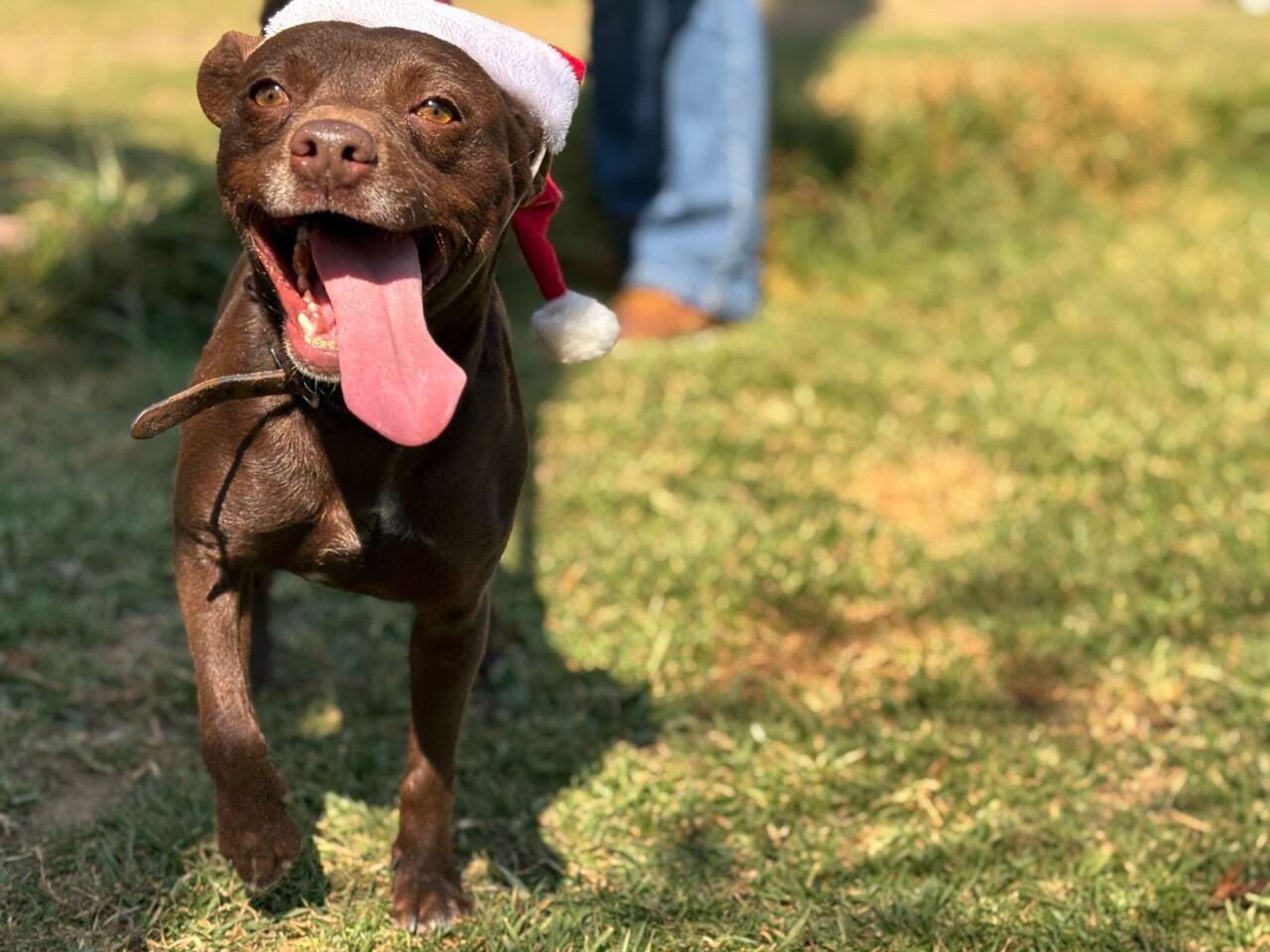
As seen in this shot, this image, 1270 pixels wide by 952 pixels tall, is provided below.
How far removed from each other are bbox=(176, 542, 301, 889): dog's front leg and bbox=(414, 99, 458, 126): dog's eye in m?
0.85

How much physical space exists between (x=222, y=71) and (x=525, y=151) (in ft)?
1.71

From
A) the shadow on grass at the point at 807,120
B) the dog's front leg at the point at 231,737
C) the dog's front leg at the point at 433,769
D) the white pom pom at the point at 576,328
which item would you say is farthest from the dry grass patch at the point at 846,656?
the shadow on grass at the point at 807,120

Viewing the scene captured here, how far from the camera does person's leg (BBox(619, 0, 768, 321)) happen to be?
7.07 meters

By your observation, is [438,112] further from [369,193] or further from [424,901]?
[424,901]

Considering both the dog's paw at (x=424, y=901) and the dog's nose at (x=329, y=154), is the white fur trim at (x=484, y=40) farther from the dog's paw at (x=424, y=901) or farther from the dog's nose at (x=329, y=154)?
the dog's paw at (x=424, y=901)

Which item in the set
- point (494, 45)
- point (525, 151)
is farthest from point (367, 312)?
point (494, 45)

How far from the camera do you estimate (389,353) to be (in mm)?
2637

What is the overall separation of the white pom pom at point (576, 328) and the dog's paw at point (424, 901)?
39.6 inches

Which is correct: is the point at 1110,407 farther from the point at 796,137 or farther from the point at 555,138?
the point at 555,138

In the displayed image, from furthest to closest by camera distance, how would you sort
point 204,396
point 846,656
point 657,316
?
point 657,316, point 846,656, point 204,396

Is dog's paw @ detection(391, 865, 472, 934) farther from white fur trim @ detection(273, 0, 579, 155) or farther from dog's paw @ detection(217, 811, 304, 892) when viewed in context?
white fur trim @ detection(273, 0, 579, 155)

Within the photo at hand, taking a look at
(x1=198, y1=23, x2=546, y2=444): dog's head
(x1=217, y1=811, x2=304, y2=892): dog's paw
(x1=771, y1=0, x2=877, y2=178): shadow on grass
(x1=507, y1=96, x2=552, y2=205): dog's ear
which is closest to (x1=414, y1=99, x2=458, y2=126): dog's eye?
(x1=198, y1=23, x2=546, y2=444): dog's head

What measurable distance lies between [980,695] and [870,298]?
351cm

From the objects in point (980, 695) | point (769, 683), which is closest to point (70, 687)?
point (769, 683)
